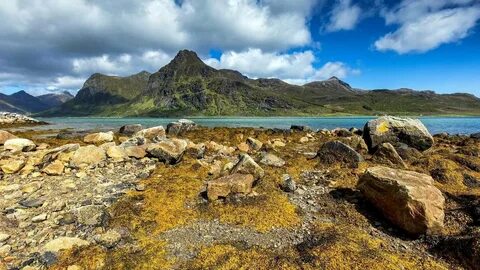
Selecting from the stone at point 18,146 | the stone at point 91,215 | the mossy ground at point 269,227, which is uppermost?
the stone at point 18,146

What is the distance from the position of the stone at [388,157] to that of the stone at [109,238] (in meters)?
14.9

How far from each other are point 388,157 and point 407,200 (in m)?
9.77

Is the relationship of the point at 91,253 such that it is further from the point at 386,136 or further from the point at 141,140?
the point at 386,136

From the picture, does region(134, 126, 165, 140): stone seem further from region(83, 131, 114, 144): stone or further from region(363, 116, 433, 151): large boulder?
region(363, 116, 433, 151): large boulder

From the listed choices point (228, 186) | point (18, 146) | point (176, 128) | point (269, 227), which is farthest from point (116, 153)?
point (176, 128)

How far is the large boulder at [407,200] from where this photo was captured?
395 inches

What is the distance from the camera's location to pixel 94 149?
18.3 metres

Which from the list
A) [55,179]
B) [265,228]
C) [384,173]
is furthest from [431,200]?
[55,179]

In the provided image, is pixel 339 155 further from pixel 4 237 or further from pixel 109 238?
pixel 4 237

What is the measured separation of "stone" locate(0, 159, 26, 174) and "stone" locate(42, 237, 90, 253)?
946 cm

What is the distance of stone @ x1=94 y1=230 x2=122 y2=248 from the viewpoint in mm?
9539

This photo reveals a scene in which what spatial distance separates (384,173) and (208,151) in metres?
15.1

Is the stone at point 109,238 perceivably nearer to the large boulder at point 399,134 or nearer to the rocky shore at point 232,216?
the rocky shore at point 232,216

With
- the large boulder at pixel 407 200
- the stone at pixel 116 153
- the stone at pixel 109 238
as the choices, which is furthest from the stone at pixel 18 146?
the large boulder at pixel 407 200
